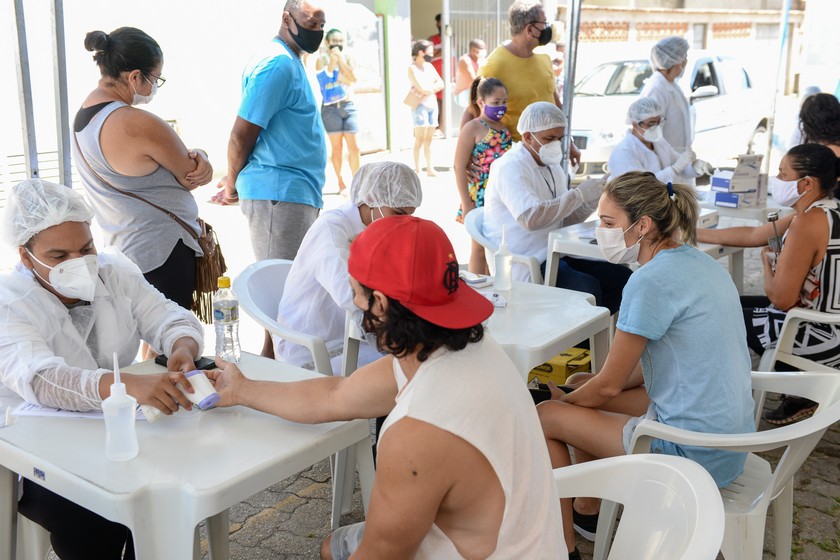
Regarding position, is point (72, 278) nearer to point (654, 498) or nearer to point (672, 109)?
point (654, 498)

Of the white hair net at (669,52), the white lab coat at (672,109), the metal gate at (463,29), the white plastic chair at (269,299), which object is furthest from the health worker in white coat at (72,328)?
the metal gate at (463,29)

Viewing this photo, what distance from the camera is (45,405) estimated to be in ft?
6.37

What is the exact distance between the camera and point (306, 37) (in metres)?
3.68

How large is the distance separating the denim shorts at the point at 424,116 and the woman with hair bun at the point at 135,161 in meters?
6.98

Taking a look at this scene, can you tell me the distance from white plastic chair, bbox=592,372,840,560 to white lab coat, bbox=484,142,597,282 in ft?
5.89

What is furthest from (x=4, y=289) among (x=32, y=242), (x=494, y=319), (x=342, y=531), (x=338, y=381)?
(x=494, y=319)

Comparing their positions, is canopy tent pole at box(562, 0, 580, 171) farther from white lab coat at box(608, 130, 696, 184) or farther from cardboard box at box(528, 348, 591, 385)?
cardboard box at box(528, 348, 591, 385)

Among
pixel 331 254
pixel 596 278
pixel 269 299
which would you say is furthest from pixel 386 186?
pixel 596 278

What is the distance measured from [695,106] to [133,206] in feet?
26.2

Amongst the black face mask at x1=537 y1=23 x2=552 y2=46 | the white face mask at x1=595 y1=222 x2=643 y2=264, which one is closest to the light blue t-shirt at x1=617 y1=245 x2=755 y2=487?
the white face mask at x1=595 y1=222 x2=643 y2=264

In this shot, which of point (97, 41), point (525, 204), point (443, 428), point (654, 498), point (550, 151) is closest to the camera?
point (443, 428)

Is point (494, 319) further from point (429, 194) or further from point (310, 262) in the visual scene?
point (429, 194)

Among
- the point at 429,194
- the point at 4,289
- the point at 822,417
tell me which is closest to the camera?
the point at 822,417

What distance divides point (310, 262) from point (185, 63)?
7209 millimetres
